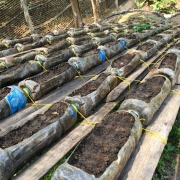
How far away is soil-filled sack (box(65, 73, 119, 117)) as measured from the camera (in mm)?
2781

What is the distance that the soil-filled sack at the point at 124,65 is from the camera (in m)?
3.61

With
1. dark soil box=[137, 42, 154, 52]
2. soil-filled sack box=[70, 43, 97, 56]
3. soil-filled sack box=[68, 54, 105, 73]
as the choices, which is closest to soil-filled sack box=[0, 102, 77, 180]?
soil-filled sack box=[68, 54, 105, 73]

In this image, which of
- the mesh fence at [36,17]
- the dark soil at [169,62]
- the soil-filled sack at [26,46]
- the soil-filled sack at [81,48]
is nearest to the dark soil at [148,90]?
the dark soil at [169,62]

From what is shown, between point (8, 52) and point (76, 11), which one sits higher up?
point (8, 52)

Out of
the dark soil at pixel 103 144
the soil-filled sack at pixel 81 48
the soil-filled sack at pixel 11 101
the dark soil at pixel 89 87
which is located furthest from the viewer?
the soil-filled sack at pixel 81 48

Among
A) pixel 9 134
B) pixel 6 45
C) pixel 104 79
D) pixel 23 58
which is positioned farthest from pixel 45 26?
pixel 9 134

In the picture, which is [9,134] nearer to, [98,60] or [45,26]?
[98,60]

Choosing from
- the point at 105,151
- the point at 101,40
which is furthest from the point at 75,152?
the point at 101,40

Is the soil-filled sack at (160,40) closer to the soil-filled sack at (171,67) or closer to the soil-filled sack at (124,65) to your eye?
the soil-filled sack at (171,67)

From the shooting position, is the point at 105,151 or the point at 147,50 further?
the point at 147,50

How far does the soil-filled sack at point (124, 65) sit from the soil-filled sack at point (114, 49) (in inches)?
20.5

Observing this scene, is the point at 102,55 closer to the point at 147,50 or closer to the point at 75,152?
the point at 147,50

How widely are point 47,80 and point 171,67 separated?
1968 mm

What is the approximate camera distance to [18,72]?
3.56m
